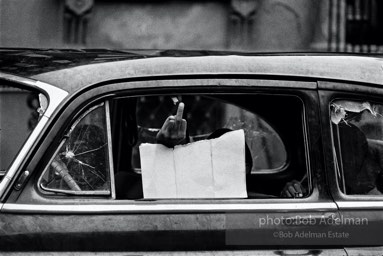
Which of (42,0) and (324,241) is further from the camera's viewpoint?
(42,0)

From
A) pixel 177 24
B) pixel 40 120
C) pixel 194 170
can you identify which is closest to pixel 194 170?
pixel 194 170

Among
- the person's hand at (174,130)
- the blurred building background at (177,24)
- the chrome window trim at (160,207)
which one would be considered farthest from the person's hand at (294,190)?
the blurred building background at (177,24)

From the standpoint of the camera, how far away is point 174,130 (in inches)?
136

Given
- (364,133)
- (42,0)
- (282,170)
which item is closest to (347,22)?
(42,0)

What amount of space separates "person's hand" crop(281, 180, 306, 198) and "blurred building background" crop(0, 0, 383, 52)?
24.5 ft

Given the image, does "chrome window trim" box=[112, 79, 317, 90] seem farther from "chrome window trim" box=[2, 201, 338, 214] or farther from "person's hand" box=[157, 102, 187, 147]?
"chrome window trim" box=[2, 201, 338, 214]

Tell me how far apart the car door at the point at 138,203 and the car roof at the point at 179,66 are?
49 millimetres

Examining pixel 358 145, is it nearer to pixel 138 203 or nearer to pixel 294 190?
pixel 294 190

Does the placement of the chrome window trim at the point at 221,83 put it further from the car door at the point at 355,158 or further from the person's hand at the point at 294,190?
the person's hand at the point at 294,190

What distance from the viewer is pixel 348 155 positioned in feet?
11.7

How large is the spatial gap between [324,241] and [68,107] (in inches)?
46.3

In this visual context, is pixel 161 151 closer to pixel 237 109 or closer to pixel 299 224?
pixel 299 224

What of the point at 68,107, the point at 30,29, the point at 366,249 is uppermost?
the point at 30,29

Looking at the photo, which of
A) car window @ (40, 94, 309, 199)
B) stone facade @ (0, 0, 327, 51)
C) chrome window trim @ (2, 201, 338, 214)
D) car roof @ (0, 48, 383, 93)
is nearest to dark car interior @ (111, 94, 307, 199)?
car window @ (40, 94, 309, 199)
